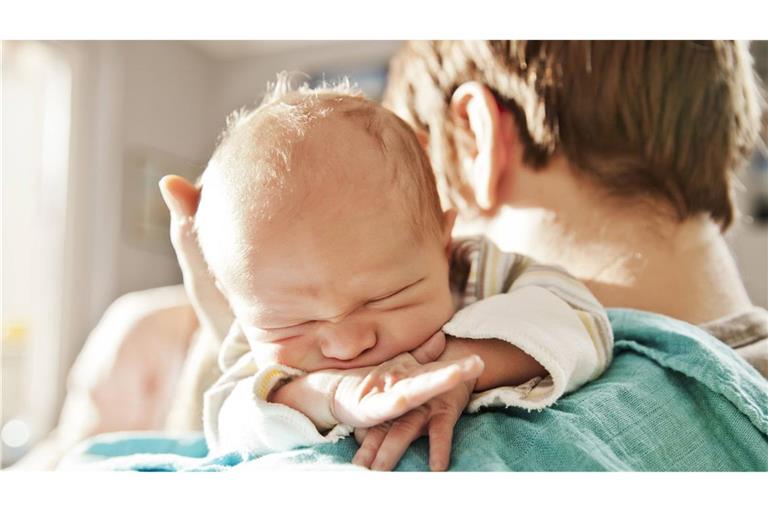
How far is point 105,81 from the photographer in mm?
2980

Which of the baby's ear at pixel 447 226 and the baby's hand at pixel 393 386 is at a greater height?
the baby's ear at pixel 447 226

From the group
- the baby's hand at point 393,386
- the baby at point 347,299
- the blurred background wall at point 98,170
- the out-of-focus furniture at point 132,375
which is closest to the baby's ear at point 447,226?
the baby at point 347,299

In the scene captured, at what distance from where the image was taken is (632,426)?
619mm

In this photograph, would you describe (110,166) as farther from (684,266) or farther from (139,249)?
(684,266)

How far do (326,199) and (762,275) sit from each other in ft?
9.23

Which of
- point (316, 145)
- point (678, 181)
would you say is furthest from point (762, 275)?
point (316, 145)

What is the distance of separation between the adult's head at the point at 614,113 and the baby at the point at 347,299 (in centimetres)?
25

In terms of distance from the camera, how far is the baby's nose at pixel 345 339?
0.62m

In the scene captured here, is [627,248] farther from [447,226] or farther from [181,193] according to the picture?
[181,193]

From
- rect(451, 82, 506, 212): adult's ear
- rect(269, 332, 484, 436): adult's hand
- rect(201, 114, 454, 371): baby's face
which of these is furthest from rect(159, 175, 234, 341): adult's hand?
rect(451, 82, 506, 212): adult's ear

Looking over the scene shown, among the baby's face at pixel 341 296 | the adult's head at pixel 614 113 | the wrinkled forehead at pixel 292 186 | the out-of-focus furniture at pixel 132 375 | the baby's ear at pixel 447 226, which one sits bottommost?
the out-of-focus furniture at pixel 132 375

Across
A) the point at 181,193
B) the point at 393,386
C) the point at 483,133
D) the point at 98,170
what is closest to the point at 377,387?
the point at 393,386

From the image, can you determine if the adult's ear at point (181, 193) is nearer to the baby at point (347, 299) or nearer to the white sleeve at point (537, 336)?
the baby at point (347, 299)

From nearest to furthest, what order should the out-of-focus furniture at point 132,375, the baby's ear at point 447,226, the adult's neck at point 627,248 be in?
the baby's ear at point 447,226
the adult's neck at point 627,248
the out-of-focus furniture at point 132,375
